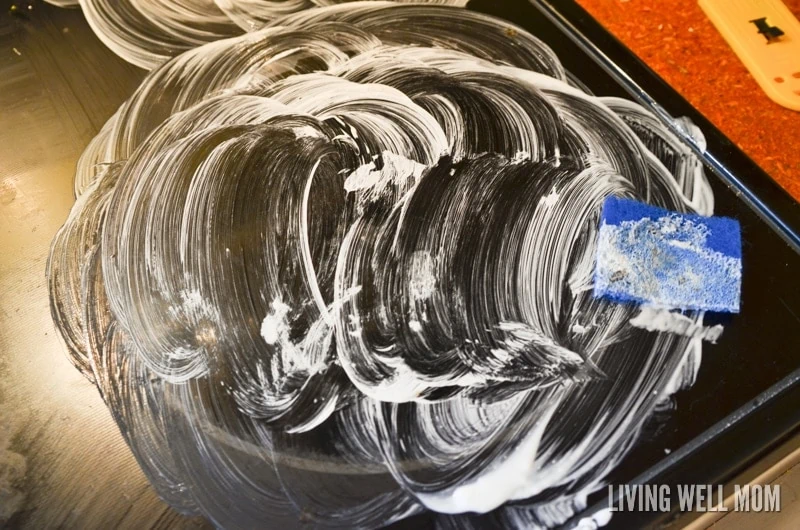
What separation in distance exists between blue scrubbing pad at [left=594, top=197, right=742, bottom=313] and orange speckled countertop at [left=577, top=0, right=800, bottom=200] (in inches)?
5.8

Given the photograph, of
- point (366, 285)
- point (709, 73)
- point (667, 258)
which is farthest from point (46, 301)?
point (709, 73)

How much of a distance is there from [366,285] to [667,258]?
0.35 metres

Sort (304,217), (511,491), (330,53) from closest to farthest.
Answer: (511,491) → (304,217) → (330,53)

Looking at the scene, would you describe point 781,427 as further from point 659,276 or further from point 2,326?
point 2,326

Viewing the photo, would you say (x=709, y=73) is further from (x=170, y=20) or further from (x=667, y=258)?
(x=170, y=20)

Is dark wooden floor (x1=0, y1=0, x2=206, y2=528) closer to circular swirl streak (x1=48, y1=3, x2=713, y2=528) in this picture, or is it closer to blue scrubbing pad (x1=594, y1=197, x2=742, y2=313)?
circular swirl streak (x1=48, y1=3, x2=713, y2=528)

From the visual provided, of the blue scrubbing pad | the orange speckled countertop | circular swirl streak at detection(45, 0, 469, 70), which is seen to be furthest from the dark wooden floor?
the orange speckled countertop

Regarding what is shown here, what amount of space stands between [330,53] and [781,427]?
70cm

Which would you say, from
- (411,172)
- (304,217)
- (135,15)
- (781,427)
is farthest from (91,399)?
(781,427)

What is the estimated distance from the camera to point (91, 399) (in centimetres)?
61

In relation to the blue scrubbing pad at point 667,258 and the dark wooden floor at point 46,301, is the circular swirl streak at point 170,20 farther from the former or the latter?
the blue scrubbing pad at point 667,258

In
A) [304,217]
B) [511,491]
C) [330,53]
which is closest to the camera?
[511,491]

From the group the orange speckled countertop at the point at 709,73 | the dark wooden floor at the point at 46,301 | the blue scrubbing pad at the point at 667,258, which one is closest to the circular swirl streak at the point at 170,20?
the dark wooden floor at the point at 46,301

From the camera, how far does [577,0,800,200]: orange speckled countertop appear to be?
753mm
